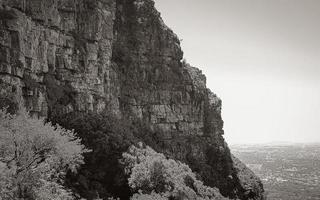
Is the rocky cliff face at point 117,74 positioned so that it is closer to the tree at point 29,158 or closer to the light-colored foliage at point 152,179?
the light-colored foliage at point 152,179

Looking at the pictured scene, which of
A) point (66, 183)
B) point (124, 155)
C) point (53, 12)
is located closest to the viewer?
point (66, 183)

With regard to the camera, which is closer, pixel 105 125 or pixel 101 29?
pixel 105 125

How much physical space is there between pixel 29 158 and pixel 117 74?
2279 inches

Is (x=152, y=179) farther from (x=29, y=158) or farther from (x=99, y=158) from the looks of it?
(x=29, y=158)

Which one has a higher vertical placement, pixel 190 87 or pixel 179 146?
pixel 190 87

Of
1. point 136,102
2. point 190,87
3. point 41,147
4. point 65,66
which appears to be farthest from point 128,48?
point 41,147

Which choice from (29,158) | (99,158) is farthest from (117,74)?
(29,158)

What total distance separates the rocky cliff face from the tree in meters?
16.3

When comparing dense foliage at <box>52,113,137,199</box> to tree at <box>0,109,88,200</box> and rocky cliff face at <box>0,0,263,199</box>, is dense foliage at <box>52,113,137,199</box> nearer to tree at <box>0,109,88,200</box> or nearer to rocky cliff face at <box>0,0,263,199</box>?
rocky cliff face at <box>0,0,263,199</box>

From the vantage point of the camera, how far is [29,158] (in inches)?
1330

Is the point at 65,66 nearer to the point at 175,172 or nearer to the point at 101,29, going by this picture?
the point at 101,29

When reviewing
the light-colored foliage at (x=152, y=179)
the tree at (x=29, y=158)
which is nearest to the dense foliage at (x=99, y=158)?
the light-colored foliage at (x=152, y=179)

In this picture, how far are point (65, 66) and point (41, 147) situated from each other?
111ft

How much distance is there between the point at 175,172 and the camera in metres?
67.4
